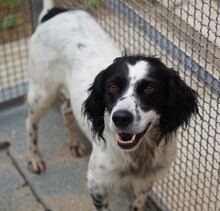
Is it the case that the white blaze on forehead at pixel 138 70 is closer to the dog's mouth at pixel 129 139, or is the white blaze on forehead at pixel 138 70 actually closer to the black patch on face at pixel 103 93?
the black patch on face at pixel 103 93

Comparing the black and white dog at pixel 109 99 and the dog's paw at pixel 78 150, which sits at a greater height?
the black and white dog at pixel 109 99

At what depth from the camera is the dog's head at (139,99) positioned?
2.79 m

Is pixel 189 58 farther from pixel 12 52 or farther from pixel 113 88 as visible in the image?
pixel 12 52

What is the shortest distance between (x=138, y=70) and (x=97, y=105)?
0.35 m

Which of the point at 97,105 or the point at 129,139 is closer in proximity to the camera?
the point at 129,139

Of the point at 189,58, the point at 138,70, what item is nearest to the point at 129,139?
the point at 138,70

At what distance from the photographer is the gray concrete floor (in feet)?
13.5

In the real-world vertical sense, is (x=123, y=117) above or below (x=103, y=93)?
above

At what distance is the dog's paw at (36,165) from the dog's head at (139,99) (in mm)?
1459

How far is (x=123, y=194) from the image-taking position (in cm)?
416

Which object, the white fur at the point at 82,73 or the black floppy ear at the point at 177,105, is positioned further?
the white fur at the point at 82,73

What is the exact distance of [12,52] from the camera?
5.06 metres

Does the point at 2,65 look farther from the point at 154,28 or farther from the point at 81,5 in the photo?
the point at 154,28

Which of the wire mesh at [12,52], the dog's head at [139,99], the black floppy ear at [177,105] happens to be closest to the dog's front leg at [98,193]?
the dog's head at [139,99]
